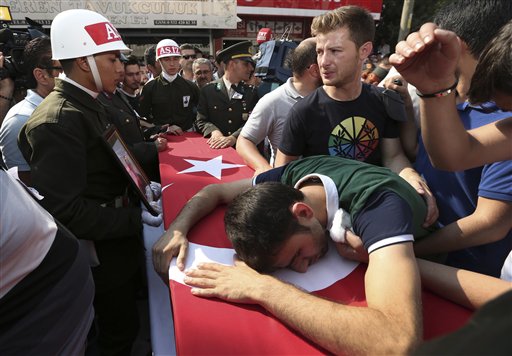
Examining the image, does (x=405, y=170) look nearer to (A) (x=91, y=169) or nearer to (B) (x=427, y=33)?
(B) (x=427, y=33)

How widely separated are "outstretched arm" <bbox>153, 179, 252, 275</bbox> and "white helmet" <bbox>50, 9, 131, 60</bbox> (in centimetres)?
104

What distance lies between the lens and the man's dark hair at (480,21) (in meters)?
1.48

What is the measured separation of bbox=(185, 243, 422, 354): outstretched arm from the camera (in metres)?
0.97

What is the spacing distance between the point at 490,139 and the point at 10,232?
1.70 meters

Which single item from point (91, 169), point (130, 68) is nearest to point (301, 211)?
point (91, 169)

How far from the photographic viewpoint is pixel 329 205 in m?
1.43

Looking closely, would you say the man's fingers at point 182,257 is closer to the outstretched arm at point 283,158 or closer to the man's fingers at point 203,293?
the man's fingers at point 203,293

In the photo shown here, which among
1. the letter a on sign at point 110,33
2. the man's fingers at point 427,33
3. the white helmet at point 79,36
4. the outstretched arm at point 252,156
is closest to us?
the man's fingers at point 427,33

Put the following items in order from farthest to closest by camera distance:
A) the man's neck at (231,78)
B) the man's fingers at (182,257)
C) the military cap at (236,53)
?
the man's neck at (231,78) → the military cap at (236,53) → the man's fingers at (182,257)

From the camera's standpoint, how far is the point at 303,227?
1351 mm

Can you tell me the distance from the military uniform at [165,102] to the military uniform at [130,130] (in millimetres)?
1598

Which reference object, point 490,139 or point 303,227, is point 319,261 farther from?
point 490,139

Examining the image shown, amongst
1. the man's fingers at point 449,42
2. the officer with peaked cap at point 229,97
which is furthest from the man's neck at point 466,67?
the officer with peaked cap at point 229,97

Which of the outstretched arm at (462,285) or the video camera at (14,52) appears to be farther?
the video camera at (14,52)
